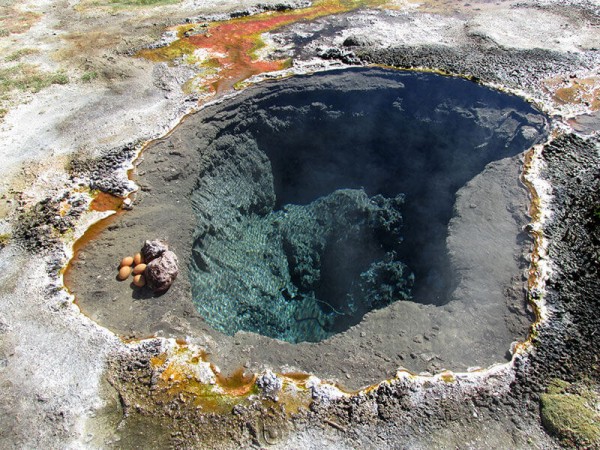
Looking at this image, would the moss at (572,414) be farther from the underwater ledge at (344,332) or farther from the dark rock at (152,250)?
the dark rock at (152,250)

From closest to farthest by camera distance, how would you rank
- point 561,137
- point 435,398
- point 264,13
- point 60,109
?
point 435,398 → point 561,137 → point 60,109 → point 264,13

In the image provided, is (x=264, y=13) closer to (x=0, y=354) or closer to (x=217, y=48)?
(x=217, y=48)

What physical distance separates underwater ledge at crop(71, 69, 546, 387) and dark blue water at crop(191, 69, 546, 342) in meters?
0.83

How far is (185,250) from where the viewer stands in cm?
738

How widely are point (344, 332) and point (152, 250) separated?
10.3 ft

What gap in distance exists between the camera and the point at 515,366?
5660 millimetres

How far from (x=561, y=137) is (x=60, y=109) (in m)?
10.5

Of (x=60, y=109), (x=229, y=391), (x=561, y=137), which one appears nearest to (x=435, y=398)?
(x=229, y=391)

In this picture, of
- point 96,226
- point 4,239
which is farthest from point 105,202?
point 4,239

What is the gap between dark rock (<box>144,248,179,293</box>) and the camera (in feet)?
21.5

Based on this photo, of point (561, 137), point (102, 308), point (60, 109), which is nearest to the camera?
point (102, 308)

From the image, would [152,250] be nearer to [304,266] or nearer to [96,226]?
[96,226]

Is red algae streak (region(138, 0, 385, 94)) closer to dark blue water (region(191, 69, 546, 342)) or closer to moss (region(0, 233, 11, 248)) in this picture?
dark blue water (region(191, 69, 546, 342))

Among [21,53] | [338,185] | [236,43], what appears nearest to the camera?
[338,185]
